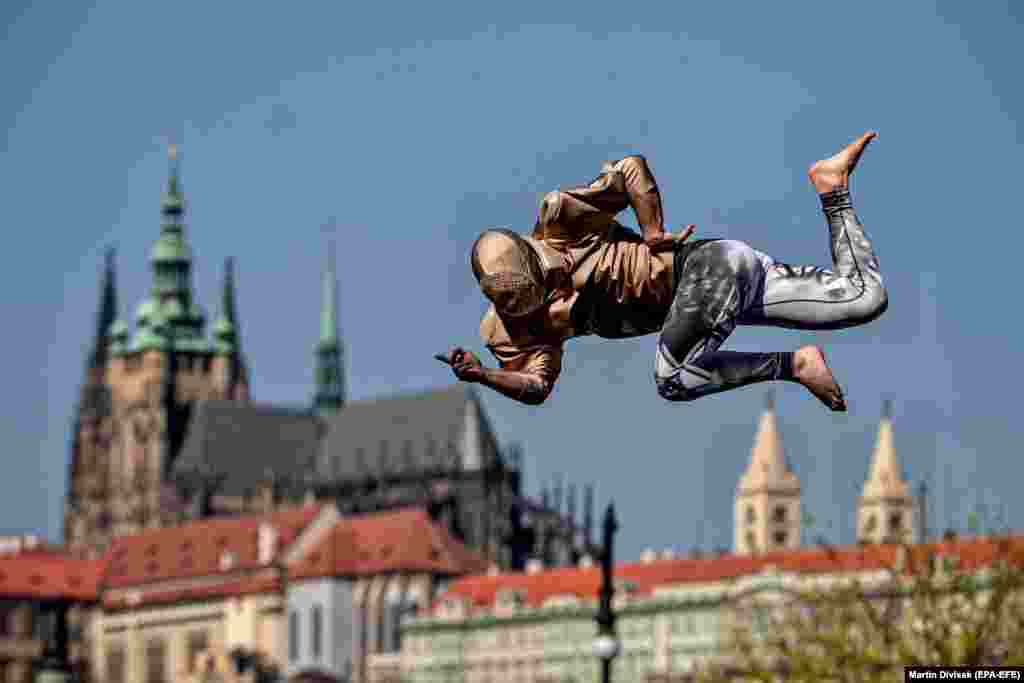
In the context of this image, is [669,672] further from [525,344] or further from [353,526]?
[525,344]

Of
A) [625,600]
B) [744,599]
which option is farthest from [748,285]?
[625,600]

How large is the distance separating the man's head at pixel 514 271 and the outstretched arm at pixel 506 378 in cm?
21

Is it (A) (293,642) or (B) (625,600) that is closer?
(B) (625,600)

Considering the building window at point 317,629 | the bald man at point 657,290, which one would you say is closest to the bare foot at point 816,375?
the bald man at point 657,290

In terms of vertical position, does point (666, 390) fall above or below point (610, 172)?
below

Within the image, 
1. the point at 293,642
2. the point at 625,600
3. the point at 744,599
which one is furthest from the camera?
the point at 293,642

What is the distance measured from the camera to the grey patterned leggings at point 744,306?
28.6 ft

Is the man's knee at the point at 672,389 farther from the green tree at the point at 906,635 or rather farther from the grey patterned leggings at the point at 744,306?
the green tree at the point at 906,635

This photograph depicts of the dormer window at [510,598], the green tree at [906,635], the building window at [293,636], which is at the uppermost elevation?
the dormer window at [510,598]

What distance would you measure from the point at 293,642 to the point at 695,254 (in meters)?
182

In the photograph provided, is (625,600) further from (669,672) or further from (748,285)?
(748,285)

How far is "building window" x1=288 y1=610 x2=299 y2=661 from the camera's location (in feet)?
619

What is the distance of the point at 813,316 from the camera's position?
346 inches

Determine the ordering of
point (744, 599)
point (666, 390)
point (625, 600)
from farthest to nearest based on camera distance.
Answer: point (625, 600), point (744, 599), point (666, 390)
